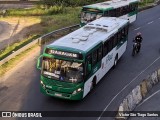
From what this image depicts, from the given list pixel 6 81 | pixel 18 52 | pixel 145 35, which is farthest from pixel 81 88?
pixel 145 35

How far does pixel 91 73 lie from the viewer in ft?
60.6

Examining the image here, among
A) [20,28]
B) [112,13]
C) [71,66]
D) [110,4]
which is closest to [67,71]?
[71,66]

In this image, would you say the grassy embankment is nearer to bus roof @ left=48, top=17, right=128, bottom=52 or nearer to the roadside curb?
bus roof @ left=48, top=17, right=128, bottom=52

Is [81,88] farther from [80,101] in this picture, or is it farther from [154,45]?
[154,45]

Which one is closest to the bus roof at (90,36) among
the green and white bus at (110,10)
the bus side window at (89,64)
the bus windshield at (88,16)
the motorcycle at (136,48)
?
the bus side window at (89,64)

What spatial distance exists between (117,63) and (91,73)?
6.99 m

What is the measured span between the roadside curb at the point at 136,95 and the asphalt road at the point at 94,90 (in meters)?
0.86

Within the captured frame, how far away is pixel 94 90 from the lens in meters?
20.0

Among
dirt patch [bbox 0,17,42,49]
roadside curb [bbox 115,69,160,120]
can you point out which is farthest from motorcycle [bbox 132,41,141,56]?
dirt patch [bbox 0,17,42,49]

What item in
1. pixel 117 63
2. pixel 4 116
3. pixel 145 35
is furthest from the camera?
pixel 145 35

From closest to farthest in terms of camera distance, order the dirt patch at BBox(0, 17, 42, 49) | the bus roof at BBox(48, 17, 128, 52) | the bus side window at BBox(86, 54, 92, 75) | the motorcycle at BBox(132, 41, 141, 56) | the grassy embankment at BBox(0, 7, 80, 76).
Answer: the bus side window at BBox(86, 54, 92, 75), the bus roof at BBox(48, 17, 128, 52), the grassy embankment at BBox(0, 7, 80, 76), the motorcycle at BBox(132, 41, 141, 56), the dirt patch at BBox(0, 17, 42, 49)

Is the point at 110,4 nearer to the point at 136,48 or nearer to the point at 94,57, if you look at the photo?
the point at 136,48

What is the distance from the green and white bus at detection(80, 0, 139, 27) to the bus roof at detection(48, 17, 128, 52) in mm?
6350

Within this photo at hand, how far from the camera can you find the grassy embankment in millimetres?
25422
